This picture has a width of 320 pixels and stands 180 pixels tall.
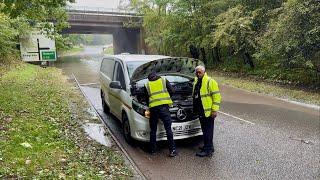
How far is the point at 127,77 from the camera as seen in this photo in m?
8.88

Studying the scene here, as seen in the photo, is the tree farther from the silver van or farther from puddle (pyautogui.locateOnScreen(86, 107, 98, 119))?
the silver van

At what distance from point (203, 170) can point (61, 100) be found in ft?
27.3

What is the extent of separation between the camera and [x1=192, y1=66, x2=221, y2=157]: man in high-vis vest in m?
7.17

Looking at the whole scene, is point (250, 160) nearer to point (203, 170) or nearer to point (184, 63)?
point (203, 170)

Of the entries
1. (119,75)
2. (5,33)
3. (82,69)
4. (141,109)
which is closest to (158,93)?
(141,109)

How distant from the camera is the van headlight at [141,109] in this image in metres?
7.68

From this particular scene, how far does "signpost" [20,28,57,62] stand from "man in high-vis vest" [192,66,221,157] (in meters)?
25.8

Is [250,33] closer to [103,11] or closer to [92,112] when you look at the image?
[92,112]

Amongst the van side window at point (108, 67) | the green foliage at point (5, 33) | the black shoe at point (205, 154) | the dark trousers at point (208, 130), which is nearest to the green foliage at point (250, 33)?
the van side window at point (108, 67)

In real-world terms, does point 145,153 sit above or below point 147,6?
below

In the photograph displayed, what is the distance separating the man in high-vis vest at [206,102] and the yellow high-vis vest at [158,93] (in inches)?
23.3

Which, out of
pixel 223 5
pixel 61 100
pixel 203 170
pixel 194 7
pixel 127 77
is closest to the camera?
pixel 203 170

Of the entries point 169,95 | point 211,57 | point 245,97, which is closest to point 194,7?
point 211,57

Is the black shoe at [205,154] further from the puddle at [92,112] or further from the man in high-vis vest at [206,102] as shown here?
the puddle at [92,112]
